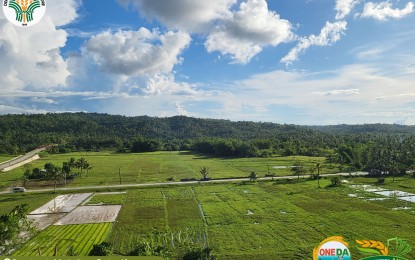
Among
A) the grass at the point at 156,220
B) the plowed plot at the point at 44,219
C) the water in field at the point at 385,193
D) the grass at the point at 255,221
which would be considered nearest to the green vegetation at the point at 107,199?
the grass at the point at 255,221

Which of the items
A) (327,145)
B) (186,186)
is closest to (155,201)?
(186,186)

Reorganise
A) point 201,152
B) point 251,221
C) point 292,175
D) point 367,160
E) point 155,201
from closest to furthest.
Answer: point 251,221 < point 155,201 < point 292,175 < point 367,160 < point 201,152

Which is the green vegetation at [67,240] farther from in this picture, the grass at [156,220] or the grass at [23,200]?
the grass at [23,200]

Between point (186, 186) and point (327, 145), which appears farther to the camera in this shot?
point (327, 145)

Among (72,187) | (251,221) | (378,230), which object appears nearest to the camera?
(378,230)

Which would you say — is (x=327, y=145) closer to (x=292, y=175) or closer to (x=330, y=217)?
(x=292, y=175)

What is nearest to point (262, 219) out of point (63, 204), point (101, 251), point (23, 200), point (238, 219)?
point (238, 219)

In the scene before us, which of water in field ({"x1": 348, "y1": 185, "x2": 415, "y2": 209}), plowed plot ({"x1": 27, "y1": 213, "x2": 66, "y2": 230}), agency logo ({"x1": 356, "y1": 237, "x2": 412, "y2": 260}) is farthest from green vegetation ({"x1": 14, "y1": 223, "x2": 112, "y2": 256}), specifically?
water in field ({"x1": 348, "y1": 185, "x2": 415, "y2": 209})
